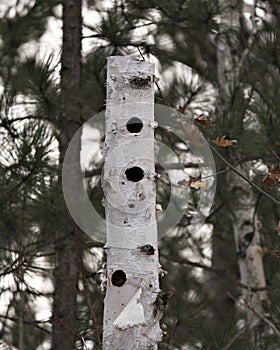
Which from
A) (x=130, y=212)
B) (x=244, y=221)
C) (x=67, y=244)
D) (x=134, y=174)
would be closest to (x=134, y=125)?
(x=134, y=174)

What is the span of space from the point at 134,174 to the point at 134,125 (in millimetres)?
150

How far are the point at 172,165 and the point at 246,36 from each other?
128 centimetres

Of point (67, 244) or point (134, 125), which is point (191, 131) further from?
point (67, 244)

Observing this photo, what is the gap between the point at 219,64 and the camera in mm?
6188

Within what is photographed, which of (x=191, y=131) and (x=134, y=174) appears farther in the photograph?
(x=191, y=131)

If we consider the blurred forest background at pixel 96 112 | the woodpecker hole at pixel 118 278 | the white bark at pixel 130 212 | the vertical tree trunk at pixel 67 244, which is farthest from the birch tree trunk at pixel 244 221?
the woodpecker hole at pixel 118 278

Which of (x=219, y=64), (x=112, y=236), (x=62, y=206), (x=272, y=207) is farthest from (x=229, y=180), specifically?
(x=112, y=236)

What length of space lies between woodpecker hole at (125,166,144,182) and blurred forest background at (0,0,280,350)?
1483 millimetres

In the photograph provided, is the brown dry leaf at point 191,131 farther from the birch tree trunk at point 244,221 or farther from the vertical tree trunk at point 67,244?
the birch tree trunk at point 244,221

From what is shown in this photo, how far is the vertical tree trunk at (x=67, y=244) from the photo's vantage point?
4852 millimetres

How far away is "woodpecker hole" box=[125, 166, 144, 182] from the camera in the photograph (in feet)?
8.68

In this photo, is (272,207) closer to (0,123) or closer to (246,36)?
(246,36)

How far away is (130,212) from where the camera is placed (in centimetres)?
262

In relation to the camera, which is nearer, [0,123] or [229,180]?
[0,123]
